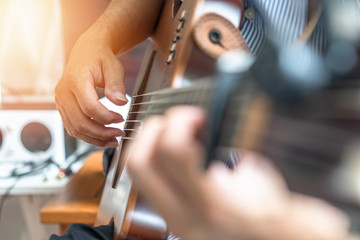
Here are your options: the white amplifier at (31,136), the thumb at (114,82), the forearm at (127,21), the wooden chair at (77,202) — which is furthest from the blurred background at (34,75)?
the thumb at (114,82)

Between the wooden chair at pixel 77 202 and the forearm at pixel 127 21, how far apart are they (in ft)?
1.34

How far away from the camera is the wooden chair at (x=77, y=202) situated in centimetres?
85

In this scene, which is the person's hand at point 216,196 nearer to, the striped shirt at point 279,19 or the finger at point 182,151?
the finger at point 182,151

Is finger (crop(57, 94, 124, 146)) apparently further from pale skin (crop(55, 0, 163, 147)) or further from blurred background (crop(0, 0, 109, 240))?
blurred background (crop(0, 0, 109, 240))

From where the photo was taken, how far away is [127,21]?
82 cm

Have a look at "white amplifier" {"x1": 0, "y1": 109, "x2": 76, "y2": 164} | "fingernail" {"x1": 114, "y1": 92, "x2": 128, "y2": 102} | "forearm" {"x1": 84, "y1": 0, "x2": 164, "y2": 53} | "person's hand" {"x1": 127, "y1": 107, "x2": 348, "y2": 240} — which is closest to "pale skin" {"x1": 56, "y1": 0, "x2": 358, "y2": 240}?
"person's hand" {"x1": 127, "y1": 107, "x2": 348, "y2": 240}

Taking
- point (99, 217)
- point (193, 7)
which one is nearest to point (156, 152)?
point (193, 7)

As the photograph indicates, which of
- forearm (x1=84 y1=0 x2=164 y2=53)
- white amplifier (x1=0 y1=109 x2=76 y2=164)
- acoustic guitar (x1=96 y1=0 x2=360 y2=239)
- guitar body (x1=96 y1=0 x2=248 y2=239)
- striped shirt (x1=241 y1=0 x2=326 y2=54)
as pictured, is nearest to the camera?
acoustic guitar (x1=96 y1=0 x2=360 y2=239)

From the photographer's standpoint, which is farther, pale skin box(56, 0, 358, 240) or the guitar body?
the guitar body

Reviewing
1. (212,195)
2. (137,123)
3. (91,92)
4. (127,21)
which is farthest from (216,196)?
(127,21)

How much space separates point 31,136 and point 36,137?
0.07 feet

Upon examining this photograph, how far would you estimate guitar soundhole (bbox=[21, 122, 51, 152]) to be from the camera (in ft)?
4.44

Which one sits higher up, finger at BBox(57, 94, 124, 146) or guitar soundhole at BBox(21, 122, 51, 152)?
finger at BBox(57, 94, 124, 146)

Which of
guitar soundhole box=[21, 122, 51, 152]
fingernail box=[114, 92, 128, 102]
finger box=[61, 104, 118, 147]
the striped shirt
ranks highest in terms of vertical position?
the striped shirt
